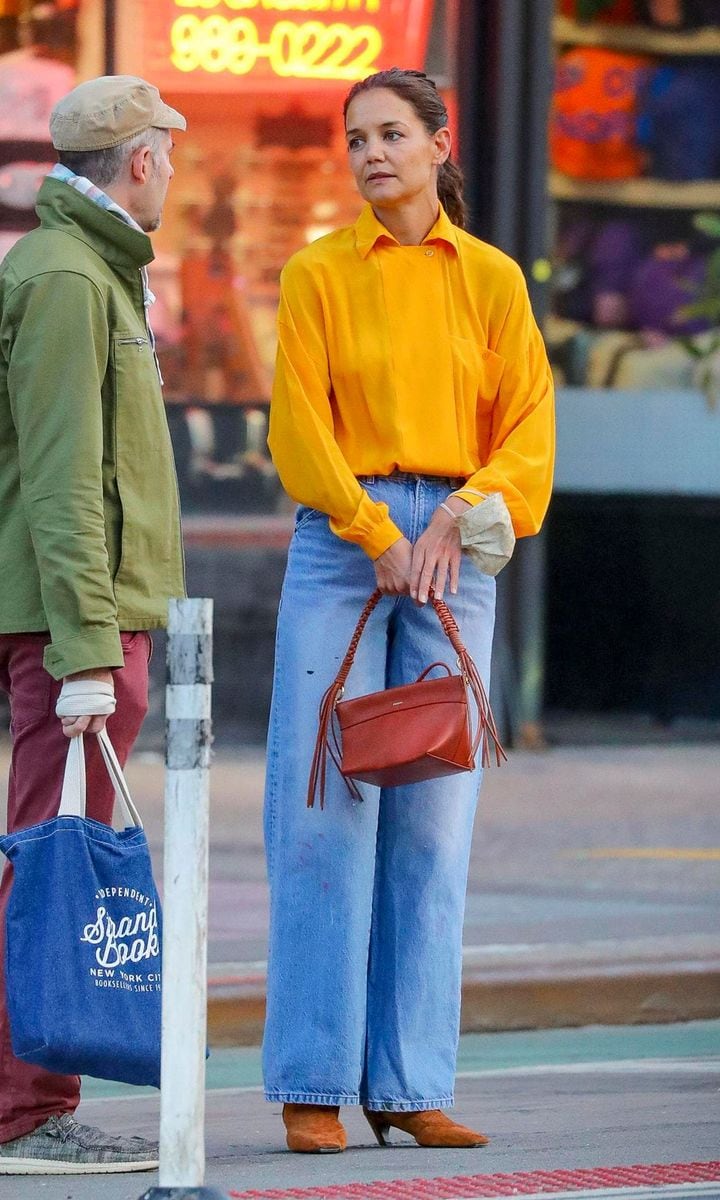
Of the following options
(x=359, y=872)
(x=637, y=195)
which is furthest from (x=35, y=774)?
(x=637, y=195)

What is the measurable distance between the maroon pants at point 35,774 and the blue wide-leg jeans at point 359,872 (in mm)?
350

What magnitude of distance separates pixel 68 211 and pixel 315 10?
22.8ft

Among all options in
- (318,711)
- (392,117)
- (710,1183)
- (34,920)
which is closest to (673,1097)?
(710,1183)

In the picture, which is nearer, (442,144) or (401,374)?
(401,374)

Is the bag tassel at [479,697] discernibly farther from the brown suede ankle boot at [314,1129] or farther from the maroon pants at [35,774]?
the brown suede ankle boot at [314,1129]

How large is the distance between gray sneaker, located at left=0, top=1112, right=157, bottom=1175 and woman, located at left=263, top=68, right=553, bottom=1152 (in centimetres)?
30

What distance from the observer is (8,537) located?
4094mm

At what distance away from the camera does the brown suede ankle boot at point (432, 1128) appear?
4.30m

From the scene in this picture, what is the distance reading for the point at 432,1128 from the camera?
14.1 feet

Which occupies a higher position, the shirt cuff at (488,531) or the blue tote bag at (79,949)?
the shirt cuff at (488,531)

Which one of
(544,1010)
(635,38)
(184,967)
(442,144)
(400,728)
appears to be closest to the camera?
(184,967)

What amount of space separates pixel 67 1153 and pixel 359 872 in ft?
2.54

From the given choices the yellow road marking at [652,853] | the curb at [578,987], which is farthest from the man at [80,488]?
the yellow road marking at [652,853]

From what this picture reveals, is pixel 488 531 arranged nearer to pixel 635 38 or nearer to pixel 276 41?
pixel 276 41
